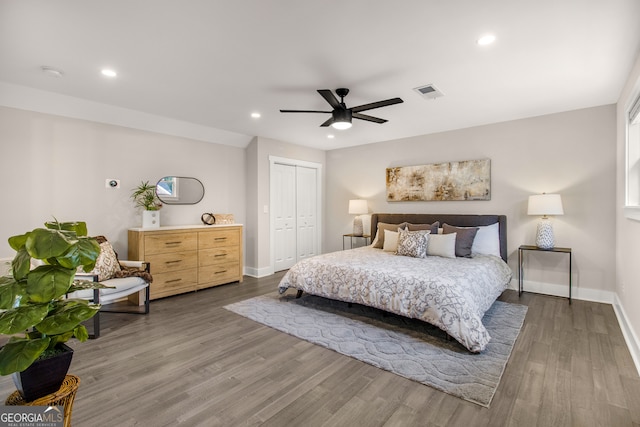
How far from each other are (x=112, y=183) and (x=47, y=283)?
3.68m

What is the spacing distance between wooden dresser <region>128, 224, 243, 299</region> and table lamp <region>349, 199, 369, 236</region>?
6.95ft

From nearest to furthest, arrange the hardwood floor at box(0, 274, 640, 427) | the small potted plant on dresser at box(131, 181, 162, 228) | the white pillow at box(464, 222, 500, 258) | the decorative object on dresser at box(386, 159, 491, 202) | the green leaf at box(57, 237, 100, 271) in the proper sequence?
the green leaf at box(57, 237, 100, 271) < the hardwood floor at box(0, 274, 640, 427) < the small potted plant on dresser at box(131, 181, 162, 228) < the white pillow at box(464, 222, 500, 258) < the decorative object on dresser at box(386, 159, 491, 202)

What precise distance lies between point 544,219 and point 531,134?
1.20 m

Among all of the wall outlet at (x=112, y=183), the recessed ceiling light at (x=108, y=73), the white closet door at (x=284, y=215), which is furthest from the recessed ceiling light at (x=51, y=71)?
the white closet door at (x=284, y=215)

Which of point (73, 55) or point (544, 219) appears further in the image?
point (544, 219)

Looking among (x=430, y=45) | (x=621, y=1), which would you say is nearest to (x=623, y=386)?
(x=621, y=1)

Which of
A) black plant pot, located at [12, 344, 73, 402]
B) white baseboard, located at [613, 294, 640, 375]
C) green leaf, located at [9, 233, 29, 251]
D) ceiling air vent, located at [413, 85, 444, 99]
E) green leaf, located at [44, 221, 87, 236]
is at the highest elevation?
ceiling air vent, located at [413, 85, 444, 99]

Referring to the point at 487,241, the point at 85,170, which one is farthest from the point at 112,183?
the point at 487,241

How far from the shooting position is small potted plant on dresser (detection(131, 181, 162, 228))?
4305 millimetres

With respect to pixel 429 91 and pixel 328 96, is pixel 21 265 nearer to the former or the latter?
pixel 328 96

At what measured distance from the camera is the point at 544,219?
4.34m

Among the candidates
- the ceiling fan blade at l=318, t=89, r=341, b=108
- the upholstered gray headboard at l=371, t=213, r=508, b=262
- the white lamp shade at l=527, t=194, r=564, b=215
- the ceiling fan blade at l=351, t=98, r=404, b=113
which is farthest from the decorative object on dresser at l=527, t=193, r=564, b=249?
the ceiling fan blade at l=318, t=89, r=341, b=108

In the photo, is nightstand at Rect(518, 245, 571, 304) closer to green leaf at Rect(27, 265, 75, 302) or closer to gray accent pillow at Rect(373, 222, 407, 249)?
gray accent pillow at Rect(373, 222, 407, 249)

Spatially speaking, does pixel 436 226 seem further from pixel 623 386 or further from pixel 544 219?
pixel 623 386
